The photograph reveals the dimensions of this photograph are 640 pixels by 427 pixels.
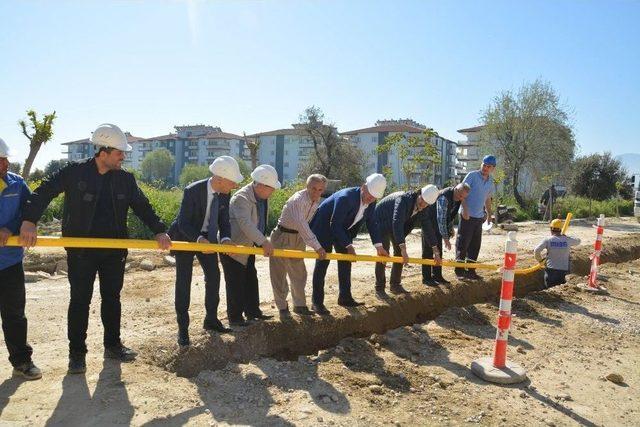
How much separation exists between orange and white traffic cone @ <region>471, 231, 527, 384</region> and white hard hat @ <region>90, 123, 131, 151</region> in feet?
11.3

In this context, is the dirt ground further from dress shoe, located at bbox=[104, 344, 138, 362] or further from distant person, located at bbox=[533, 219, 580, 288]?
distant person, located at bbox=[533, 219, 580, 288]

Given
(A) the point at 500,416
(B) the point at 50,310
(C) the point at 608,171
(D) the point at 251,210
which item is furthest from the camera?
(C) the point at 608,171

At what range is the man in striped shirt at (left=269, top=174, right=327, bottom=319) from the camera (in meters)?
5.04

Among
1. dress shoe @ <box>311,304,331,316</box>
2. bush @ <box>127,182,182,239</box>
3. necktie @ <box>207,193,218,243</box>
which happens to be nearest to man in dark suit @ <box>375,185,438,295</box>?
dress shoe @ <box>311,304,331,316</box>

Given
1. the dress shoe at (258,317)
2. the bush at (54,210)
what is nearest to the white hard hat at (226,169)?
the dress shoe at (258,317)

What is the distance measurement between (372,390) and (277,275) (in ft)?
5.81

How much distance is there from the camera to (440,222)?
7129 millimetres

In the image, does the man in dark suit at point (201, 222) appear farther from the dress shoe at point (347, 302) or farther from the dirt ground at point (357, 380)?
the dress shoe at point (347, 302)

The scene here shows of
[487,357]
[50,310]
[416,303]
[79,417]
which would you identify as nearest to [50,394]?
[79,417]

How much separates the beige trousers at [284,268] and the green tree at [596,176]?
39.5 m

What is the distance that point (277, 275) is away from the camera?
5312 mm

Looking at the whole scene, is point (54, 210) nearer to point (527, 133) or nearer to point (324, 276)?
point (324, 276)

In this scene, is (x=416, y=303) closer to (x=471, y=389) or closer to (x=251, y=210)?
(x=471, y=389)

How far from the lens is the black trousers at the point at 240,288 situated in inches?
187
